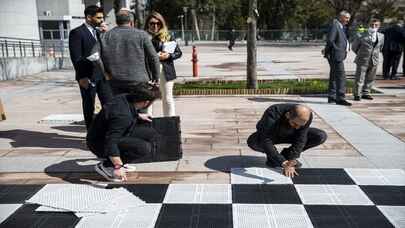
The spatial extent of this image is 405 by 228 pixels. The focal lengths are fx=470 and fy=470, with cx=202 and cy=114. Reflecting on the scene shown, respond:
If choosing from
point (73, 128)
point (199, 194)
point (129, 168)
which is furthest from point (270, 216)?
point (73, 128)

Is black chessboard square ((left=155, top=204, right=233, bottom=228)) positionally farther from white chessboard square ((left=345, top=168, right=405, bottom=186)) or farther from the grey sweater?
the grey sweater

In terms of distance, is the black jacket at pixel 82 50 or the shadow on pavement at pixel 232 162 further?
the black jacket at pixel 82 50

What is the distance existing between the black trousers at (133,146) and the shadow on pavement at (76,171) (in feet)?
0.90

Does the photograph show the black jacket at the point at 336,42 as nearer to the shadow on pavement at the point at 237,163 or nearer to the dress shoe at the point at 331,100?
the dress shoe at the point at 331,100

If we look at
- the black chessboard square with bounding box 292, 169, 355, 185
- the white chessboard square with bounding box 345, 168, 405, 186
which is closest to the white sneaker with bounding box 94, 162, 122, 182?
the black chessboard square with bounding box 292, 169, 355, 185

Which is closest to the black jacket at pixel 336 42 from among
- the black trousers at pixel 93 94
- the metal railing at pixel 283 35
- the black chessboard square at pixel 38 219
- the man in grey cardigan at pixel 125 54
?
the man in grey cardigan at pixel 125 54

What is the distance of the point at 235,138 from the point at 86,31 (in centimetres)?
247

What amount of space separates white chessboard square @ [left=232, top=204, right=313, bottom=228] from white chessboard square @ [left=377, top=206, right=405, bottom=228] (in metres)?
0.65

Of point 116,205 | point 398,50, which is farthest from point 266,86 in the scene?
point 116,205

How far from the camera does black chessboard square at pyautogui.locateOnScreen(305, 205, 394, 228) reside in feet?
12.0

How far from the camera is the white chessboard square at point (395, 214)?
12.0 ft

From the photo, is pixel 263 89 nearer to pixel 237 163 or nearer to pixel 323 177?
pixel 237 163

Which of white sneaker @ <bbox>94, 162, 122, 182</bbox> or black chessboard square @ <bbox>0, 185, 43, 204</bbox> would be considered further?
white sneaker @ <bbox>94, 162, 122, 182</bbox>

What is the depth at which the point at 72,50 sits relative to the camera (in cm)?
563
